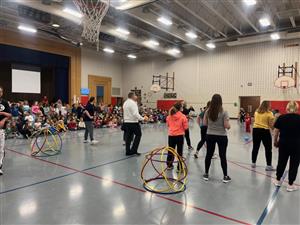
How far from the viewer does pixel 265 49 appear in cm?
1689

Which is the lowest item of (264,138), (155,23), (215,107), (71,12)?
(264,138)

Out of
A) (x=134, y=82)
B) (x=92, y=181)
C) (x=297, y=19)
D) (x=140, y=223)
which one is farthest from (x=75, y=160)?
(x=134, y=82)

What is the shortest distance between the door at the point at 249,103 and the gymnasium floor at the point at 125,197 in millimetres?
13606

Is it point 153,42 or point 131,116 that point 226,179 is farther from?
point 153,42

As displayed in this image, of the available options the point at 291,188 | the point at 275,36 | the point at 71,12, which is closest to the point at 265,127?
the point at 291,188

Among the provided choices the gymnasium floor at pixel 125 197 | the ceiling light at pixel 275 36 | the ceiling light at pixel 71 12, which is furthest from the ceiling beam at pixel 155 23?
the gymnasium floor at pixel 125 197

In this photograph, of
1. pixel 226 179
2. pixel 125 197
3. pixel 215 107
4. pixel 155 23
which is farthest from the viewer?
pixel 155 23

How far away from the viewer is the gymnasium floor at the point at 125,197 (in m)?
2.86

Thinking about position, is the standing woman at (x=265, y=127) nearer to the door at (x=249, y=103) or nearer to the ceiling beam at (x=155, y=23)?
the ceiling beam at (x=155, y=23)

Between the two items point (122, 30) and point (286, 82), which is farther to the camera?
point (286, 82)

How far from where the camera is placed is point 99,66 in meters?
21.6

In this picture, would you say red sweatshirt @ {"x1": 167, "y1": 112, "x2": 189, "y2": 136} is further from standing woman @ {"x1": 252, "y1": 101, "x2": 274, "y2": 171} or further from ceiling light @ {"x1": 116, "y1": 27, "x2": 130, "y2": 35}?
ceiling light @ {"x1": 116, "y1": 27, "x2": 130, "y2": 35}

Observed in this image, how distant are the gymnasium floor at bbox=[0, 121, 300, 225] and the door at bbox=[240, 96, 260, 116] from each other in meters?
13.6

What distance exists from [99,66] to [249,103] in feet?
44.3
